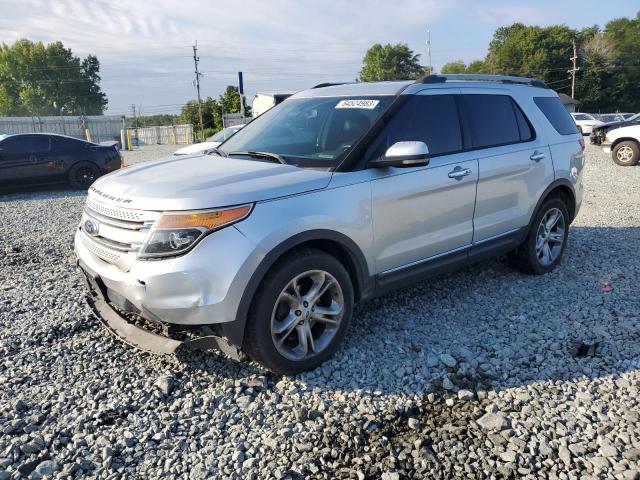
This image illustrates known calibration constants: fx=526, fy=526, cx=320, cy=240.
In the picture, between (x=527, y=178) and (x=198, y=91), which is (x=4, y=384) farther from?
(x=198, y=91)

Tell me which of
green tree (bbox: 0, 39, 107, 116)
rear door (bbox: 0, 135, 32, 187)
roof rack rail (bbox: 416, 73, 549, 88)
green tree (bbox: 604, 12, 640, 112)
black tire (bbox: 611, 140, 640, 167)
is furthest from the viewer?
green tree (bbox: 0, 39, 107, 116)

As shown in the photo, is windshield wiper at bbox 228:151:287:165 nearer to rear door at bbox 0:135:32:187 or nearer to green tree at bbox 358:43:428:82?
rear door at bbox 0:135:32:187

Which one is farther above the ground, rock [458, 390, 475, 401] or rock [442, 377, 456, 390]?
rock [442, 377, 456, 390]

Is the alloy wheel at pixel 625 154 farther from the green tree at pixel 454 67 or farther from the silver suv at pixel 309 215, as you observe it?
the green tree at pixel 454 67

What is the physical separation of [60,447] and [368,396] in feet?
5.76

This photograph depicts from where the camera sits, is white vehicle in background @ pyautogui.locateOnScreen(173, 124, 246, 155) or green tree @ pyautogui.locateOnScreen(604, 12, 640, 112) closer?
white vehicle in background @ pyautogui.locateOnScreen(173, 124, 246, 155)

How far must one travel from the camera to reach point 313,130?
13.6 ft

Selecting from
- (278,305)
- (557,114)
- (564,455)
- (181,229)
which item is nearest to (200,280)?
(181,229)

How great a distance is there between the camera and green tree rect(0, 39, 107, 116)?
266 feet

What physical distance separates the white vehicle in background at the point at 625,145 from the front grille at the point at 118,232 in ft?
52.6

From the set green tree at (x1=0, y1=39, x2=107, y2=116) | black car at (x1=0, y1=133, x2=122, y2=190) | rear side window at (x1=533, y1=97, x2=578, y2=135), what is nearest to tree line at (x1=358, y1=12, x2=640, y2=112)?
green tree at (x1=0, y1=39, x2=107, y2=116)

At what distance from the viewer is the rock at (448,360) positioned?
3623 millimetres

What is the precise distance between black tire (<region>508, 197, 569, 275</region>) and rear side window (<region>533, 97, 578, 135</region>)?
2.48ft

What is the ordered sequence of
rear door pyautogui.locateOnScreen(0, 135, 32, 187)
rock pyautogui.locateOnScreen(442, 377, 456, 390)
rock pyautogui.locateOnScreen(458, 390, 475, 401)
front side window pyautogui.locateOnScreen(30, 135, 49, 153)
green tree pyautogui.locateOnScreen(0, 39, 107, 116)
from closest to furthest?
rock pyautogui.locateOnScreen(458, 390, 475, 401) < rock pyautogui.locateOnScreen(442, 377, 456, 390) < rear door pyautogui.locateOnScreen(0, 135, 32, 187) < front side window pyautogui.locateOnScreen(30, 135, 49, 153) < green tree pyautogui.locateOnScreen(0, 39, 107, 116)
